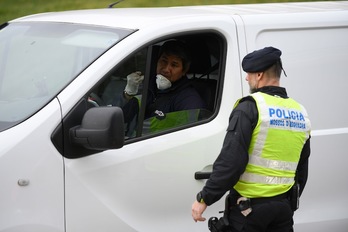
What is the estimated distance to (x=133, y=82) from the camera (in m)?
4.11

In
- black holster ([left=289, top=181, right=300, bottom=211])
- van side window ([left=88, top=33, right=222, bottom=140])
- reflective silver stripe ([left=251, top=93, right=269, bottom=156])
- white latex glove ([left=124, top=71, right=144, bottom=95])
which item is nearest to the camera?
reflective silver stripe ([left=251, top=93, right=269, bottom=156])

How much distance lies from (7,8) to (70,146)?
881 cm

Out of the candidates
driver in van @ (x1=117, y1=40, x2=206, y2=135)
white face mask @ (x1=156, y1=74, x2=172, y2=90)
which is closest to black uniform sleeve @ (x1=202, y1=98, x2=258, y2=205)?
driver in van @ (x1=117, y1=40, x2=206, y2=135)

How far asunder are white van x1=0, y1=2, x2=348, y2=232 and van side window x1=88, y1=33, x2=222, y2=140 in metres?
0.01

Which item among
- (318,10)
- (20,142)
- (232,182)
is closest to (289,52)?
(318,10)

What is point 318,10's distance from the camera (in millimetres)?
4629

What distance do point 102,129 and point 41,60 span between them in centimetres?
84

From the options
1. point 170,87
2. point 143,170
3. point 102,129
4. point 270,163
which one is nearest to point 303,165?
point 270,163

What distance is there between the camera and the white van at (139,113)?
3.52 metres

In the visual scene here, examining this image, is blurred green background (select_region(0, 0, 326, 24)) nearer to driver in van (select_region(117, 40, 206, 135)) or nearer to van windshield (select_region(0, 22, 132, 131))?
driver in van (select_region(117, 40, 206, 135))

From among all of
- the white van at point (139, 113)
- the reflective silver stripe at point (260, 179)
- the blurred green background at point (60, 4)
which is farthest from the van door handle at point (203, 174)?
the blurred green background at point (60, 4)

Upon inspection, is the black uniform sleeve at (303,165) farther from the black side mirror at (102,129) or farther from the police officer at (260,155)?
the black side mirror at (102,129)

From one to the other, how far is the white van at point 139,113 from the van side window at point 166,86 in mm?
13

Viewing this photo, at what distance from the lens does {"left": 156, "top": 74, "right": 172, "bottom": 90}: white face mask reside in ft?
14.6
